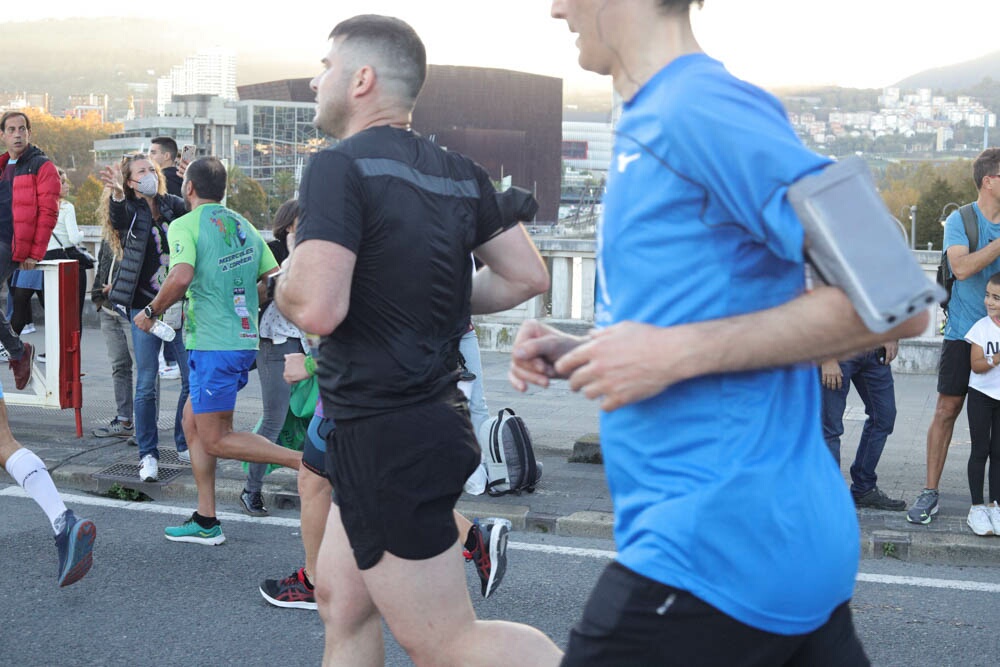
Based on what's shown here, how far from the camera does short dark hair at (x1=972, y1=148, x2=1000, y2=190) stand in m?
6.17

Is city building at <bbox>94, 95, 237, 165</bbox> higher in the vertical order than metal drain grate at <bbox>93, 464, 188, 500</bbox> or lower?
higher

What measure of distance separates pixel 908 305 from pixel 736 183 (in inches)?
11.2

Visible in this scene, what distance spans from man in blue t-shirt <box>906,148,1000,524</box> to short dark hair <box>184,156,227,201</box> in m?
3.73

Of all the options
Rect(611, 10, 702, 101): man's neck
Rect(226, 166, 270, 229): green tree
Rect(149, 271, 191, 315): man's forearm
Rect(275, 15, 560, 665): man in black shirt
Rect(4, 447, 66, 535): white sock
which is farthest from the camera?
Rect(226, 166, 270, 229): green tree

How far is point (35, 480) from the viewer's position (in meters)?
4.78

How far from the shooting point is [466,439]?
111 inches

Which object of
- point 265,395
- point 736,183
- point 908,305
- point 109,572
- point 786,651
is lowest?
point 109,572

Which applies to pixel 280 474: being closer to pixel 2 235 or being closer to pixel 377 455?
pixel 2 235

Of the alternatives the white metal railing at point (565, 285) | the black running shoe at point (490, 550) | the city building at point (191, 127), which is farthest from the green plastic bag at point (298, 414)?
the city building at point (191, 127)

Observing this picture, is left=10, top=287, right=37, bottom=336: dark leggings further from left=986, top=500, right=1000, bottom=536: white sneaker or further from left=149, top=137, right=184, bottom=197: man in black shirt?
left=986, top=500, right=1000, bottom=536: white sneaker

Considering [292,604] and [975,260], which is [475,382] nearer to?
[292,604]

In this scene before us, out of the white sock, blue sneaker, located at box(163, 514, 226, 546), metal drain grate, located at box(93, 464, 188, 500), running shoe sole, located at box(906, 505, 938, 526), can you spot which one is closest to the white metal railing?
metal drain grate, located at box(93, 464, 188, 500)

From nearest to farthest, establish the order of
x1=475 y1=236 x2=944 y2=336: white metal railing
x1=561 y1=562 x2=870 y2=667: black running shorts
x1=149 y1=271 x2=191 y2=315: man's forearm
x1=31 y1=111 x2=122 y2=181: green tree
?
x1=561 y1=562 x2=870 y2=667: black running shorts < x1=149 y1=271 x2=191 y2=315: man's forearm < x1=475 y1=236 x2=944 y2=336: white metal railing < x1=31 y1=111 x2=122 y2=181: green tree

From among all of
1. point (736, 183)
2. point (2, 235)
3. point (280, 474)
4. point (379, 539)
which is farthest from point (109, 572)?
point (736, 183)
